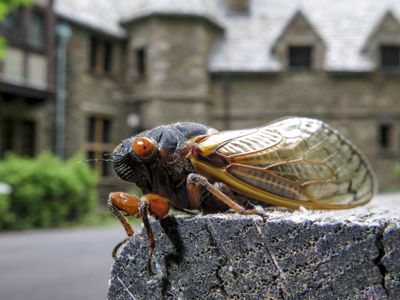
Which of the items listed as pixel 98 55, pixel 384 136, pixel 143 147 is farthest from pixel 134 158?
pixel 384 136

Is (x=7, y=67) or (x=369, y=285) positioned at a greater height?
(x=7, y=67)

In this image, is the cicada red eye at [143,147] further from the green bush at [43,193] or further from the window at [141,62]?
the window at [141,62]

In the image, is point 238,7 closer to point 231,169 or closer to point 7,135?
point 7,135

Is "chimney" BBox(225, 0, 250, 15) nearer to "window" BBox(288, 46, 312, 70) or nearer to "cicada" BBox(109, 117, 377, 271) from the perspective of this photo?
"window" BBox(288, 46, 312, 70)

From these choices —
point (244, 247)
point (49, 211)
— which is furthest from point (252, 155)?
point (49, 211)

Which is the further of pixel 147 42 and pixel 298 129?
pixel 147 42

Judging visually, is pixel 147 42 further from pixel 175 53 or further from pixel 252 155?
pixel 252 155

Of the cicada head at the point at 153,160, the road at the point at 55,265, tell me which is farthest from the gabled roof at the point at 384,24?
the cicada head at the point at 153,160
